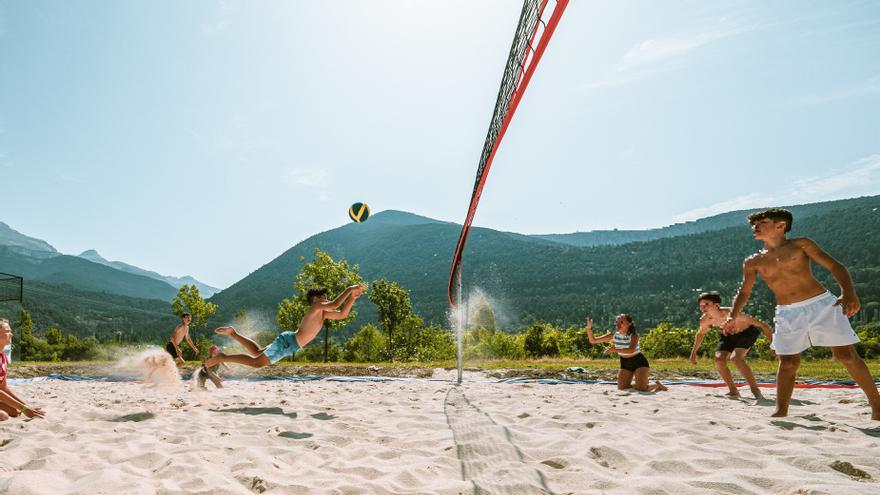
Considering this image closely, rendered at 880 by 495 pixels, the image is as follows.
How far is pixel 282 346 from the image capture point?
6500mm

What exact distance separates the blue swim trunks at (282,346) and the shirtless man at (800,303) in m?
5.55

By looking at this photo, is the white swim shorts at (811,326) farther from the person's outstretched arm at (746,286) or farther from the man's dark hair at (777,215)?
the man's dark hair at (777,215)

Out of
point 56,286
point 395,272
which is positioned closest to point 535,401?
point 395,272

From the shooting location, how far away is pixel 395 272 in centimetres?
14125

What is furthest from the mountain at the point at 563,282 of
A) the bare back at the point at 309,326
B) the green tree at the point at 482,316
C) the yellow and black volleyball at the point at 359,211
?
the bare back at the point at 309,326

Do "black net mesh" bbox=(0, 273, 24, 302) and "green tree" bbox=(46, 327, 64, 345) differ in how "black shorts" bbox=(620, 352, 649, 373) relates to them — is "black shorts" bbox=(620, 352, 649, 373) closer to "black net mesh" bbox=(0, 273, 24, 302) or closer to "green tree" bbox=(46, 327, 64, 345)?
"black net mesh" bbox=(0, 273, 24, 302)

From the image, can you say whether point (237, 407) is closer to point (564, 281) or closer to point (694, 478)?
point (694, 478)

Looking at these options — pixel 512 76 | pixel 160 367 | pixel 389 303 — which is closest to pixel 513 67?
pixel 512 76

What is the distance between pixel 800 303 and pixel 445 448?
3.57 m

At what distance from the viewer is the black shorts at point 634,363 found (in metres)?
7.42

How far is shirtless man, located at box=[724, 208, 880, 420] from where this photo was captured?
4.07m

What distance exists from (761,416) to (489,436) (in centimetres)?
286

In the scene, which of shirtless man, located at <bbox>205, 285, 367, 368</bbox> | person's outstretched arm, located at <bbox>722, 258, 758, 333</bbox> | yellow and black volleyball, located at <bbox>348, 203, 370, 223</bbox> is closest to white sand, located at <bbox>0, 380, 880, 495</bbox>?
shirtless man, located at <bbox>205, 285, 367, 368</bbox>

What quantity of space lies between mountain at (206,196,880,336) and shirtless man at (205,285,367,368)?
65879mm
